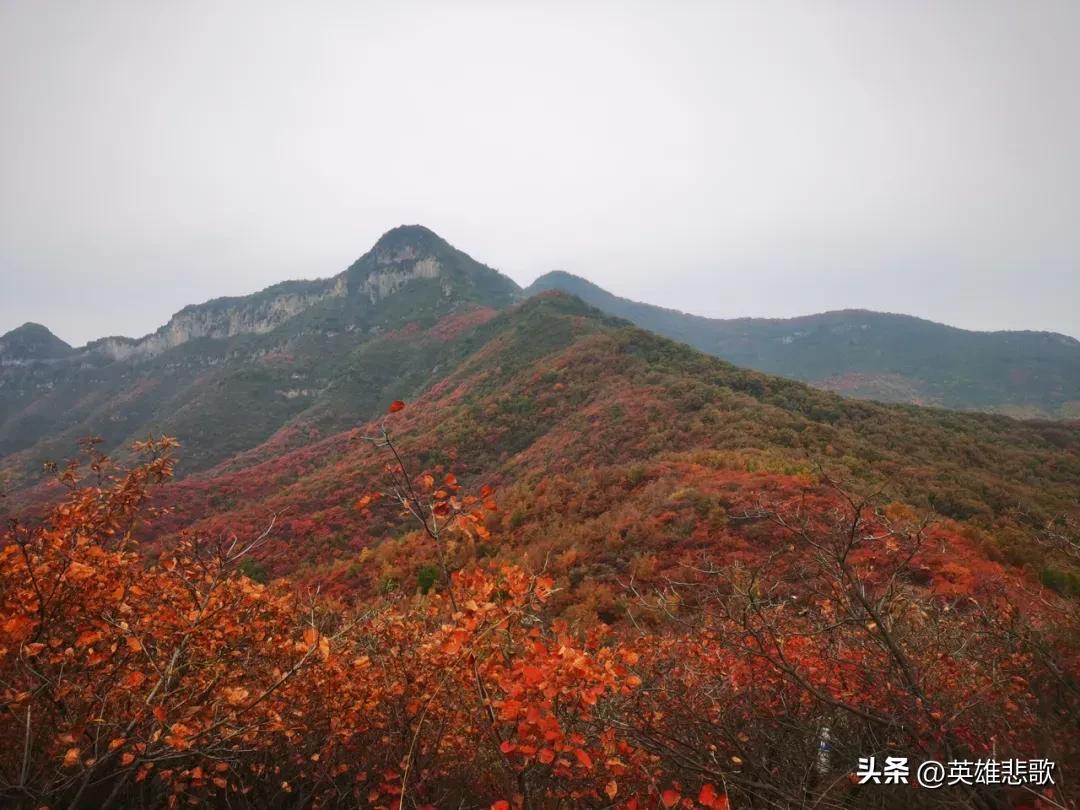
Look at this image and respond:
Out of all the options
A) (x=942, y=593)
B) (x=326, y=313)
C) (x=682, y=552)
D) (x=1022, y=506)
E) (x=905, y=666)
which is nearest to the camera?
(x=905, y=666)

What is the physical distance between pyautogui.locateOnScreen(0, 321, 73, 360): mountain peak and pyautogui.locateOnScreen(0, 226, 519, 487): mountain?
0.38 meters

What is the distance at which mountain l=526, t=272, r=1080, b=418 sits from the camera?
67.6 meters

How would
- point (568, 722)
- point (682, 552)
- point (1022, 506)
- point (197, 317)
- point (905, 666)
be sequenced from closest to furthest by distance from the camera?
1. point (905, 666)
2. point (568, 722)
3. point (682, 552)
4. point (1022, 506)
5. point (197, 317)

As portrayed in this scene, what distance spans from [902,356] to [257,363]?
11529cm

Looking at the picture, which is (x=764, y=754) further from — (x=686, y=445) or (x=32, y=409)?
(x=32, y=409)

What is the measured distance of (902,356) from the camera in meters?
86.1

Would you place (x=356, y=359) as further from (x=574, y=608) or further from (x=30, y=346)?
(x=30, y=346)

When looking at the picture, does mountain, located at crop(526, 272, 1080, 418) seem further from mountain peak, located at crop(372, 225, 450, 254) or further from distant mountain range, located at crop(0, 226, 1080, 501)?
mountain peak, located at crop(372, 225, 450, 254)

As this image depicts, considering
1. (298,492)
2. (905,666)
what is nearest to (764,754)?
(905,666)

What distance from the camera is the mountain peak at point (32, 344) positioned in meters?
118

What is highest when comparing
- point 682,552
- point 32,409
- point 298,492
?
point 682,552

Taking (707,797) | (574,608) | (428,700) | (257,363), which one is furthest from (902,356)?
(257,363)

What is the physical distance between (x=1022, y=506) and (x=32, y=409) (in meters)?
148

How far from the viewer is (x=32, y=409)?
99688mm
